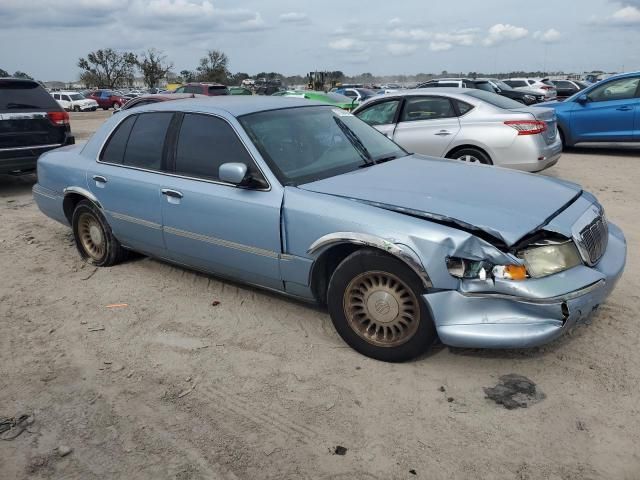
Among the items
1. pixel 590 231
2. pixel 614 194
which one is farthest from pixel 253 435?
pixel 614 194

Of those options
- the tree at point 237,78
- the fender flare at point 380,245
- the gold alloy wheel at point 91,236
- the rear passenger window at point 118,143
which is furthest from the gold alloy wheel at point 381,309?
the tree at point 237,78

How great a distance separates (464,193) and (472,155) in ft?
14.7

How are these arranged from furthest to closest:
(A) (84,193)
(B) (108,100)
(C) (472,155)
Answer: (B) (108,100)
(C) (472,155)
(A) (84,193)

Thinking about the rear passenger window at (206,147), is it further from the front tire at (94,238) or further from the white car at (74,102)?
the white car at (74,102)

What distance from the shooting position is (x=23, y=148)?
27.0 feet

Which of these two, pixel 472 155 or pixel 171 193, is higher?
pixel 171 193

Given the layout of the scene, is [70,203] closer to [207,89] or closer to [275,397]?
[275,397]

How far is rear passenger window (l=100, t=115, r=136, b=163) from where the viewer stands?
15.5ft

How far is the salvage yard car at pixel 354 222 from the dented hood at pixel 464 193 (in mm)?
13

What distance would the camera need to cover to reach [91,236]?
5.23m

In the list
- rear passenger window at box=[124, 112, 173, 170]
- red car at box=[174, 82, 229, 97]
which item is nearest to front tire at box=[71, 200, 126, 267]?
rear passenger window at box=[124, 112, 173, 170]

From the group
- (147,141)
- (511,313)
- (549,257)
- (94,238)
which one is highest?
(147,141)

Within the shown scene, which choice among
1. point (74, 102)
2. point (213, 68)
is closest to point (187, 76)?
point (213, 68)

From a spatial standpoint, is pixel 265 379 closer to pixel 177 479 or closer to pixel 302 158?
pixel 177 479
